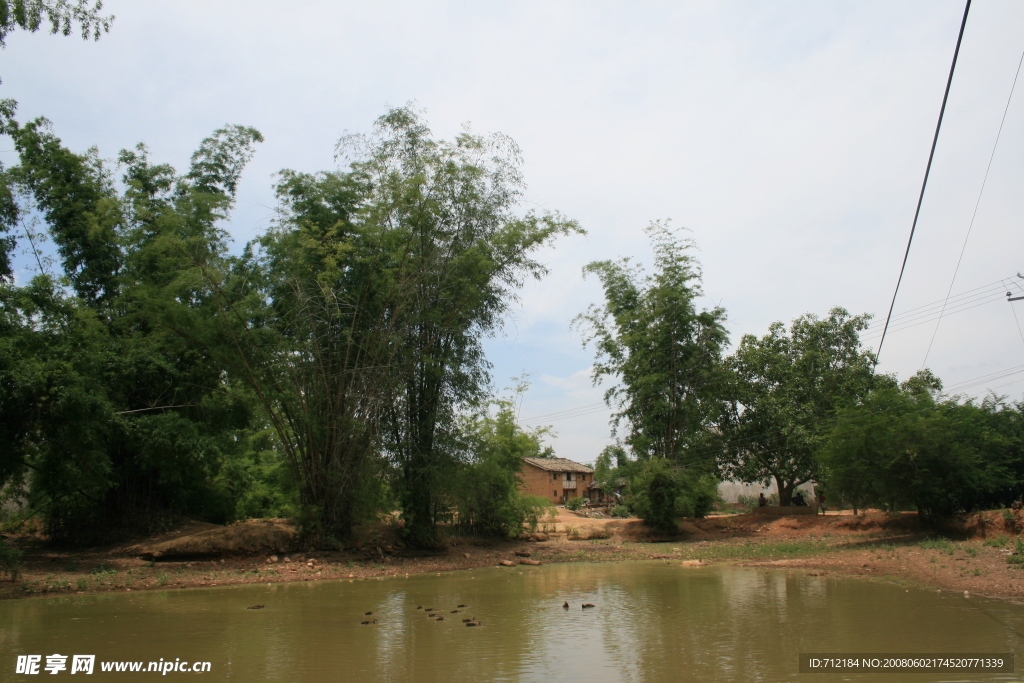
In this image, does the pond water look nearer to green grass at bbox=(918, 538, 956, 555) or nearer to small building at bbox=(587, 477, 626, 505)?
green grass at bbox=(918, 538, 956, 555)

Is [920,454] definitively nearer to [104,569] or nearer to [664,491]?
[664,491]

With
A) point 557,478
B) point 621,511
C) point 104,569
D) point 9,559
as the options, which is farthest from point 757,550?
point 557,478

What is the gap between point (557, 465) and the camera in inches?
1865

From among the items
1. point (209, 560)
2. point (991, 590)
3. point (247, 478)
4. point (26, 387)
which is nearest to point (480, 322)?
point (247, 478)

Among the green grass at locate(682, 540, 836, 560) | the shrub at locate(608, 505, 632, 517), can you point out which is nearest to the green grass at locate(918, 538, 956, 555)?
the green grass at locate(682, 540, 836, 560)

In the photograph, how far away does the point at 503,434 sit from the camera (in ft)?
70.5

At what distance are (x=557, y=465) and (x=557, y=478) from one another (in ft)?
3.46

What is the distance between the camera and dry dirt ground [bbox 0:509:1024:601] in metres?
11.5

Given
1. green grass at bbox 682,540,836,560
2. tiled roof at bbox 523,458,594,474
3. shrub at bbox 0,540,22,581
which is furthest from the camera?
tiled roof at bbox 523,458,594,474

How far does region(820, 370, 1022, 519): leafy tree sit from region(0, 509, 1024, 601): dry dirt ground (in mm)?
1106

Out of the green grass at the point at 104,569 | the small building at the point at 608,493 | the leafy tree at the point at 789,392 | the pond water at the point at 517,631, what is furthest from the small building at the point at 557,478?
the pond water at the point at 517,631

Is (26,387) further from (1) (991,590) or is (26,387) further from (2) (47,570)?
(1) (991,590)

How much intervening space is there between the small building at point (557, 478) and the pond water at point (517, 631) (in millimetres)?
33489

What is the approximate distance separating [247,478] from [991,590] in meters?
16.3
